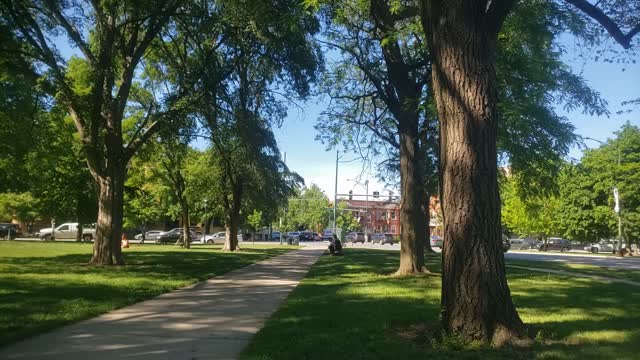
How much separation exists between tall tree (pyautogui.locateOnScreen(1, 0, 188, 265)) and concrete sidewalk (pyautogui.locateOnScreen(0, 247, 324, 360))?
8.56 m

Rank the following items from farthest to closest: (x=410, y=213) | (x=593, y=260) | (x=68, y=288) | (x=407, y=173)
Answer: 1. (x=593, y=260)
2. (x=407, y=173)
3. (x=410, y=213)
4. (x=68, y=288)

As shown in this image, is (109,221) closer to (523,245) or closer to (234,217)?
(234,217)

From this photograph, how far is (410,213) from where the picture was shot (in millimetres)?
18859

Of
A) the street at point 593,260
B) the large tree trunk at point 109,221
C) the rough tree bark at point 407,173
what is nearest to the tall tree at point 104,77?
the large tree trunk at point 109,221

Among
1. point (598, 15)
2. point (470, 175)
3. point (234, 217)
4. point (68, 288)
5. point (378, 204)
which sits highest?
point (378, 204)

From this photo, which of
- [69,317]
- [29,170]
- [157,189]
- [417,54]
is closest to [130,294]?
[69,317]

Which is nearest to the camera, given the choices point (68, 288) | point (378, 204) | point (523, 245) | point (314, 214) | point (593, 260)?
point (68, 288)

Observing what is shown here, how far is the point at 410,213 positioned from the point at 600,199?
51511mm

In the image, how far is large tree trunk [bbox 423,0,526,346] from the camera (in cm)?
745

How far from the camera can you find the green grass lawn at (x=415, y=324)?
6895 millimetres

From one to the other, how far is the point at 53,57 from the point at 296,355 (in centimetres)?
1608

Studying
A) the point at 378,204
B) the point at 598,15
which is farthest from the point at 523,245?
the point at 598,15

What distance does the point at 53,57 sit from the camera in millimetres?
19016

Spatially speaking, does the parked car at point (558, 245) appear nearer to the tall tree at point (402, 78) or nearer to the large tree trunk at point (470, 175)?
the tall tree at point (402, 78)
